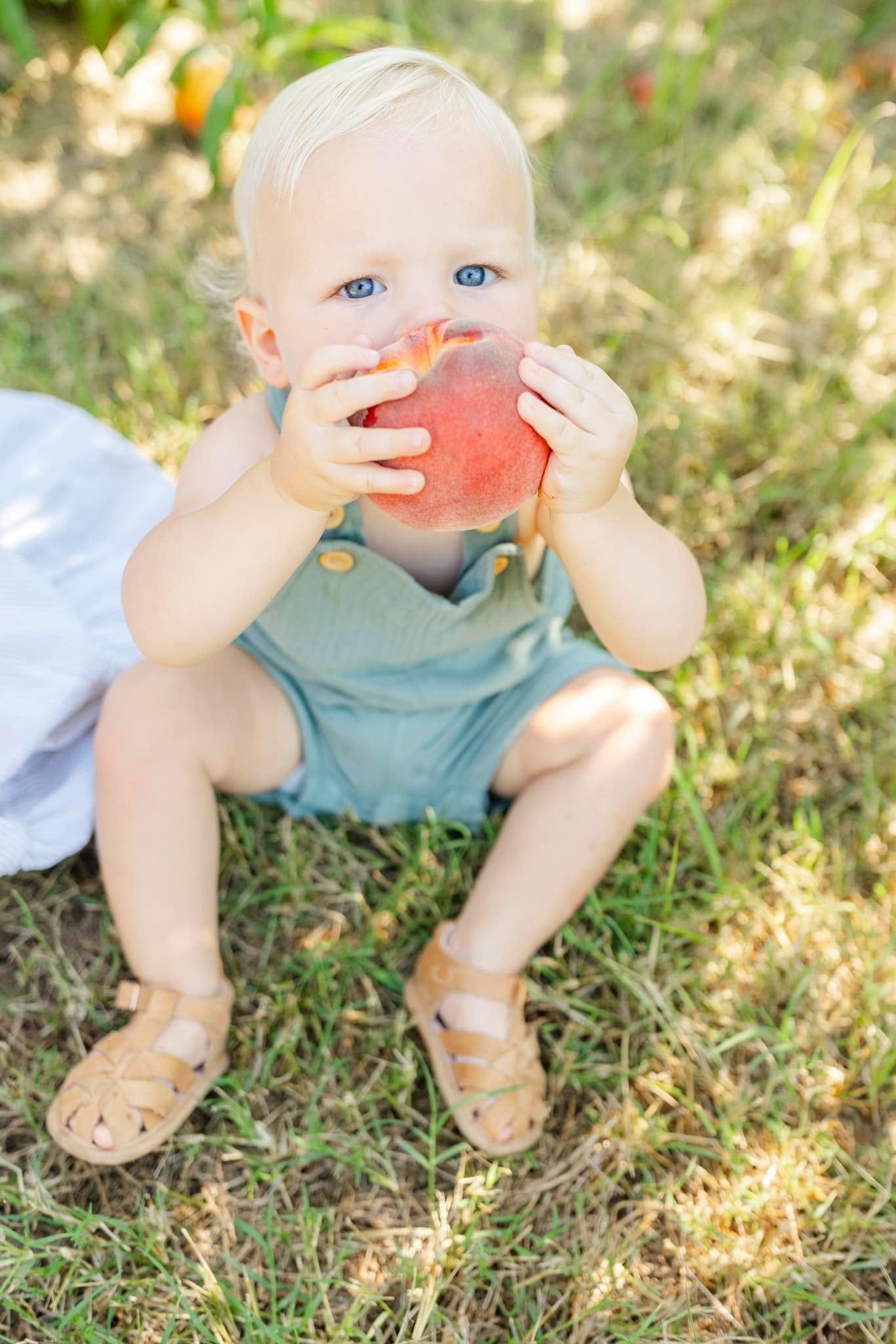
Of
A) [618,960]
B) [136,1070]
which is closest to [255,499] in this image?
[136,1070]

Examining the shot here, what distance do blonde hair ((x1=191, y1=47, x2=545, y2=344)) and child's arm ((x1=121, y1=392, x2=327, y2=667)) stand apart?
324mm

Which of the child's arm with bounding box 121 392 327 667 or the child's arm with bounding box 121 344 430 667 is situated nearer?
the child's arm with bounding box 121 344 430 667

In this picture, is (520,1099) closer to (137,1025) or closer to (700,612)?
(137,1025)

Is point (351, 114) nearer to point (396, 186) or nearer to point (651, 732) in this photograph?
point (396, 186)

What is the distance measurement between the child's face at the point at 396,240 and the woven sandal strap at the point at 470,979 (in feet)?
2.64

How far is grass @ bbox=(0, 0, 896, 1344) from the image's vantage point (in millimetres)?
1460

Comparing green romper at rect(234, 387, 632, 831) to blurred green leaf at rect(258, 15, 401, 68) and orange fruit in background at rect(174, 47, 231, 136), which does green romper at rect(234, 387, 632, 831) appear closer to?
blurred green leaf at rect(258, 15, 401, 68)

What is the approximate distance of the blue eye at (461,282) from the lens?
134 centimetres

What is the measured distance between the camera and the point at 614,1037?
1697mm

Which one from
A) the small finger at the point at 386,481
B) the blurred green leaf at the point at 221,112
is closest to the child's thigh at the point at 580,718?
the small finger at the point at 386,481

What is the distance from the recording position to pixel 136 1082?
1.52 metres

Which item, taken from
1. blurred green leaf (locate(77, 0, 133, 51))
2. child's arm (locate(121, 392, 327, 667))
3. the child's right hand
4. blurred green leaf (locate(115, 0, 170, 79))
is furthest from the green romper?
blurred green leaf (locate(77, 0, 133, 51))

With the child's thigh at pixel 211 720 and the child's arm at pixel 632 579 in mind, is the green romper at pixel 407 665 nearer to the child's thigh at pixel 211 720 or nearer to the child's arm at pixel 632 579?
the child's thigh at pixel 211 720

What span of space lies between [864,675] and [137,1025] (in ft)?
4.31
